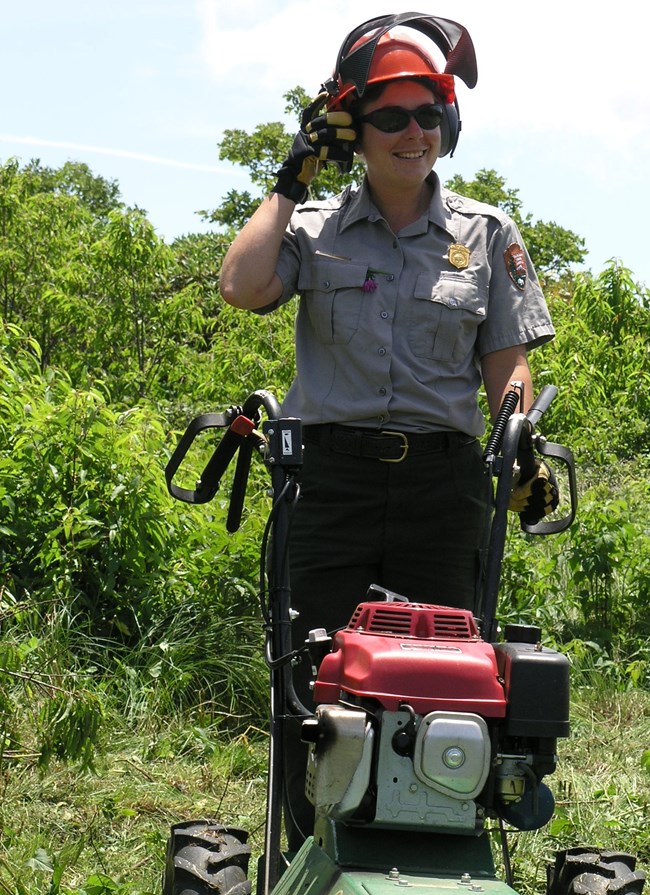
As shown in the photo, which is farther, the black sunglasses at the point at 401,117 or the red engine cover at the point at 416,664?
the black sunglasses at the point at 401,117

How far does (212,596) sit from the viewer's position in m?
4.98

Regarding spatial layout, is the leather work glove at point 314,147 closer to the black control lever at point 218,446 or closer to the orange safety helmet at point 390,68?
the orange safety helmet at point 390,68

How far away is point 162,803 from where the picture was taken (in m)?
3.85

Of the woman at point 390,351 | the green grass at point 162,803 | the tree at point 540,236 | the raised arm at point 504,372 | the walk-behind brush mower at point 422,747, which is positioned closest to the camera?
the walk-behind brush mower at point 422,747

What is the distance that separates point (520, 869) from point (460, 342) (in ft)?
4.98

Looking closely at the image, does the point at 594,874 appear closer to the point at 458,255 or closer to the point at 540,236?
the point at 458,255

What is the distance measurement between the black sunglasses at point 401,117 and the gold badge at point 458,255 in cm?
32

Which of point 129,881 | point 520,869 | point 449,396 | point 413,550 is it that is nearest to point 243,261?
point 449,396

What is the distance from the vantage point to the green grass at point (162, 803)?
11.0ft

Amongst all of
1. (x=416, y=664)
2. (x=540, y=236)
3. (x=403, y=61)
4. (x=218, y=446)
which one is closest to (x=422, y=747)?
(x=416, y=664)

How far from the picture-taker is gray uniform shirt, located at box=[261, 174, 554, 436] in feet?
9.48

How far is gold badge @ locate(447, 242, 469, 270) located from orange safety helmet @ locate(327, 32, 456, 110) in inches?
13.6

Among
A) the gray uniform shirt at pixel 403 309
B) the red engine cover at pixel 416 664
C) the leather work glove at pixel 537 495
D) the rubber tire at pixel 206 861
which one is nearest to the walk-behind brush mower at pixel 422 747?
the red engine cover at pixel 416 664

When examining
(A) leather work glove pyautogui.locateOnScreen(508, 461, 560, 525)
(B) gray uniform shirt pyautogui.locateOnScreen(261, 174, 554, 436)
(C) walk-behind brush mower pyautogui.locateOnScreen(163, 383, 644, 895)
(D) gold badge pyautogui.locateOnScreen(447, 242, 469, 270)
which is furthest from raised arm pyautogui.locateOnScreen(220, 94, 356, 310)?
(C) walk-behind brush mower pyautogui.locateOnScreen(163, 383, 644, 895)
